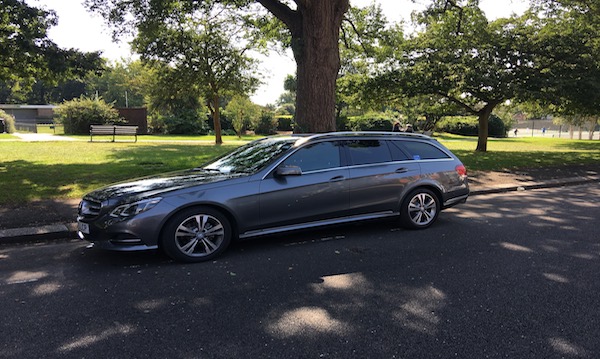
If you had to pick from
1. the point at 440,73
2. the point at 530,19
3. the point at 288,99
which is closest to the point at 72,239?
the point at 440,73

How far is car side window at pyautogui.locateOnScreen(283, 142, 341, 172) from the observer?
18.5 ft

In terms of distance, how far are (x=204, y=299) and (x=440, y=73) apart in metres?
16.1

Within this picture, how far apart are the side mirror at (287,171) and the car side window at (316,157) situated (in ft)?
0.60

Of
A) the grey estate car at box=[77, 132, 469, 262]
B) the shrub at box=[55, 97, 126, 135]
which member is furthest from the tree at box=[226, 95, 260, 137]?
the grey estate car at box=[77, 132, 469, 262]

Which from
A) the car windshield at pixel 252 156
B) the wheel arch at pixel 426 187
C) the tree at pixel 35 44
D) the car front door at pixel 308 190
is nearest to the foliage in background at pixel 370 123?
the tree at pixel 35 44

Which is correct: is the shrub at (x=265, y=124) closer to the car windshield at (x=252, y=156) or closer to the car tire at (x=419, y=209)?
the car windshield at (x=252, y=156)

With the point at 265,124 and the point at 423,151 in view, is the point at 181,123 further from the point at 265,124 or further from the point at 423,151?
the point at 423,151

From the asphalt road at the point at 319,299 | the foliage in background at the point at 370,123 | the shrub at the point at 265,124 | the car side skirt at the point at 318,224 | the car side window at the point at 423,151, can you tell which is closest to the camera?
the asphalt road at the point at 319,299

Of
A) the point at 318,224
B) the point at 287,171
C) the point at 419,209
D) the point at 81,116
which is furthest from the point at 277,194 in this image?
the point at 81,116

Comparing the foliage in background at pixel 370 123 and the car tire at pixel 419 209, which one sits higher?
the foliage in background at pixel 370 123

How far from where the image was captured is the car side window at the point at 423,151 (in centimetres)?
659

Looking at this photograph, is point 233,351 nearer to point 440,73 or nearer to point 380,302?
point 380,302

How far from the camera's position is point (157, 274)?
4520 millimetres

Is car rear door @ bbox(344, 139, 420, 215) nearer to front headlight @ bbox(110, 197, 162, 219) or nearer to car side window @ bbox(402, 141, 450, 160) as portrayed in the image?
car side window @ bbox(402, 141, 450, 160)
